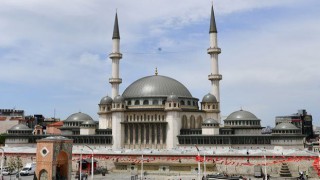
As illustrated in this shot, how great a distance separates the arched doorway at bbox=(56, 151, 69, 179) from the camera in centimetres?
5122

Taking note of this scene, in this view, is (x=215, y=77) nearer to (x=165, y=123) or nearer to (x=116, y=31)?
(x=165, y=123)

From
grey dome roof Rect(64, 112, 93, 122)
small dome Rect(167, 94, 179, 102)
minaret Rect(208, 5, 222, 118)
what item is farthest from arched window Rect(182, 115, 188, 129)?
grey dome roof Rect(64, 112, 93, 122)

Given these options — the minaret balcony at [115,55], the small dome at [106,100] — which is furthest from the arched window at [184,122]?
the minaret balcony at [115,55]

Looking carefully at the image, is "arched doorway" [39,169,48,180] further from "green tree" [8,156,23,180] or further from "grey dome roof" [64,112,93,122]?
"grey dome roof" [64,112,93,122]

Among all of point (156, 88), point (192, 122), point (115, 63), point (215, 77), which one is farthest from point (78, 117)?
point (215, 77)

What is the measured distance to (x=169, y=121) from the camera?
89188 millimetres

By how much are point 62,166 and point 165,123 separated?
40002 mm

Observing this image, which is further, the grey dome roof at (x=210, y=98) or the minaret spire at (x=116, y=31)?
the minaret spire at (x=116, y=31)

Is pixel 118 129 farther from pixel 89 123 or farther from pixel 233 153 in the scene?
pixel 233 153

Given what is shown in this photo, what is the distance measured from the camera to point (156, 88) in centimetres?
9719

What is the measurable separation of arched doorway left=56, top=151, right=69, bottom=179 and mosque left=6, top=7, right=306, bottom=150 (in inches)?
1498

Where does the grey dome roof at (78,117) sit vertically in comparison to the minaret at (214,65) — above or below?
below

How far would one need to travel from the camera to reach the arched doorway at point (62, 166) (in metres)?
51.2

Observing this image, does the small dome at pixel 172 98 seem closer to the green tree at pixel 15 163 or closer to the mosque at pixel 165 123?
the mosque at pixel 165 123
